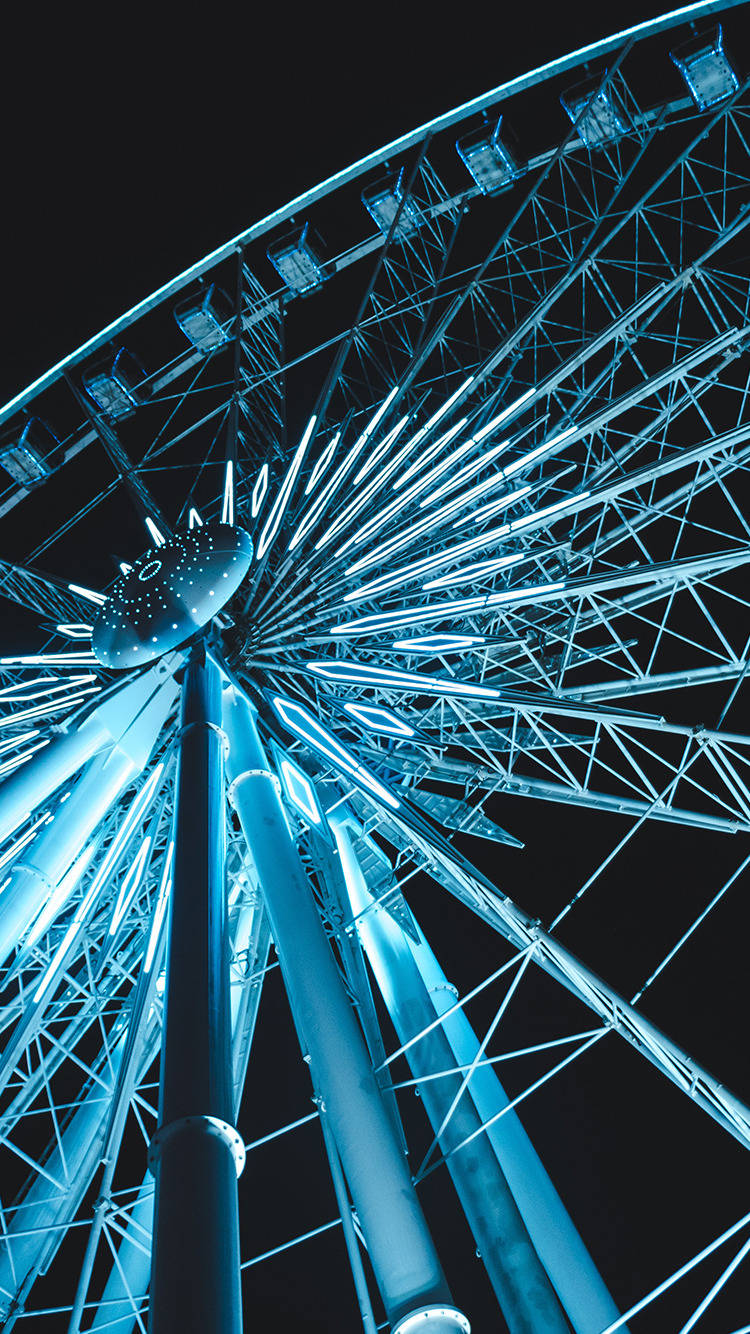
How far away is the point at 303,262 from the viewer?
19375 millimetres

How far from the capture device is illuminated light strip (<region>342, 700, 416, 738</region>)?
13117mm

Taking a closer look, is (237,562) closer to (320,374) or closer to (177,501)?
(320,374)


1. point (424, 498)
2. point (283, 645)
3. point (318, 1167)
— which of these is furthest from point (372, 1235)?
point (318, 1167)

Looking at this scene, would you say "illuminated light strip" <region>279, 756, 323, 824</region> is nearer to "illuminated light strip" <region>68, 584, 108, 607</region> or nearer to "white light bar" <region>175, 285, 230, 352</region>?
"illuminated light strip" <region>68, 584, 108, 607</region>

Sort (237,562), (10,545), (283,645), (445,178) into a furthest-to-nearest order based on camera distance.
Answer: (10,545), (445,178), (283,645), (237,562)

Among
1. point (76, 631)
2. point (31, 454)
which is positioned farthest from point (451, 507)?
point (31, 454)

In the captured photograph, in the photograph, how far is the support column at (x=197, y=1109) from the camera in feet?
17.0

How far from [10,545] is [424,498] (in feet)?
38.7

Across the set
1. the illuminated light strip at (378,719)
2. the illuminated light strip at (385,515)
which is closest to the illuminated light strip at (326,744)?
the illuminated light strip at (378,719)

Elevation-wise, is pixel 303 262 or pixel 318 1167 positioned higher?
pixel 303 262

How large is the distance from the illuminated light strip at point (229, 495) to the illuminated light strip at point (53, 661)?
2.65 metres

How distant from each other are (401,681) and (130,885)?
3.95 m

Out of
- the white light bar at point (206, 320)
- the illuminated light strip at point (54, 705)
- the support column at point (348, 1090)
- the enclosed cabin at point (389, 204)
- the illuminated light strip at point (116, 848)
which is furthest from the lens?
the white light bar at point (206, 320)

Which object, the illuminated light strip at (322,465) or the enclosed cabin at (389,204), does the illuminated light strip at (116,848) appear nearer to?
the illuminated light strip at (322,465)
